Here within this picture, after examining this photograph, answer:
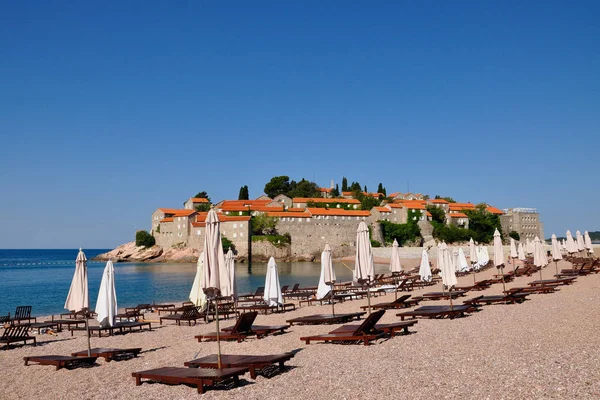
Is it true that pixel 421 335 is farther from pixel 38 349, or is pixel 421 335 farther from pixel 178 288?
pixel 178 288

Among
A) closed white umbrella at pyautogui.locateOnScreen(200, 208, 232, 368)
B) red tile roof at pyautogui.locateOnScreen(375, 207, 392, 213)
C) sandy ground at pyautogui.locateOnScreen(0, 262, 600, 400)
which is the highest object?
red tile roof at pyautogui.locateOnScreen(375, 207, 392, 213)

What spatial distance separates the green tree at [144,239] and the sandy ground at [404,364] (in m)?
82.4

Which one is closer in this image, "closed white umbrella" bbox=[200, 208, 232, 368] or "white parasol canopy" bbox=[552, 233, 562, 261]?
"closed white umbrella" bbox=[200, 208, 232, 368]

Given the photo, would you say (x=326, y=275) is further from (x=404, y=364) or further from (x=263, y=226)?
(x=263, y=226)

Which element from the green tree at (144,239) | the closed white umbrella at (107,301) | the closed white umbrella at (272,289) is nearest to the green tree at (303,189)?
the green tree at (144,239)

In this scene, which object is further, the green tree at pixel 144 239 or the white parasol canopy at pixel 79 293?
the green tree at pixel 144 239

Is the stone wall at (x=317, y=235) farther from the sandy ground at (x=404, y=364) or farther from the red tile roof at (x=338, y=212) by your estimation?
the sandy ground at (x=404, y=364)

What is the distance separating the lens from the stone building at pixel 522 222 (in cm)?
9756

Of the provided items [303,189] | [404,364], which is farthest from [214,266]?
[303,189]

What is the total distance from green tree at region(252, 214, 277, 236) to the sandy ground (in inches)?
2611

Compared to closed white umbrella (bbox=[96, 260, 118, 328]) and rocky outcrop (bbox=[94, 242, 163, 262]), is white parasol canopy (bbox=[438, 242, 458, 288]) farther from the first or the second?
rocky outcrop (bbox=[94, 242, 163, 262])

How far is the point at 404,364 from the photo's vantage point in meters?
8.91

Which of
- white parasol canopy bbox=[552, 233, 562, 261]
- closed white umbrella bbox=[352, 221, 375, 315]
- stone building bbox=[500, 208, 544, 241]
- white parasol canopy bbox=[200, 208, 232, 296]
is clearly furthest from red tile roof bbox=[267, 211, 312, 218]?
white parasol canopy bbox=[200, 208, 232, 296]

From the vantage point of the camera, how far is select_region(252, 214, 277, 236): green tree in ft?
267
